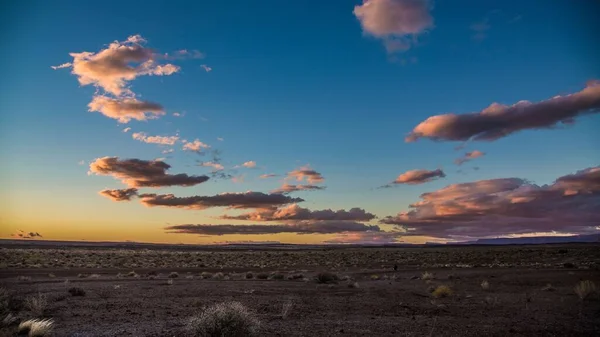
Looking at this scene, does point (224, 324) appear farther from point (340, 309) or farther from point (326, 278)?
point (326, 278)

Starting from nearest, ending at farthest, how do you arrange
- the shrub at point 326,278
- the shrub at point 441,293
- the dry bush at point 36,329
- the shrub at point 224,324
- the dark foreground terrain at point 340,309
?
the shrub at point 224,324
the dry bush at point 36,329
the dark foreground terrain at point 340,309
the shrub at point 441,293
the shrub at point 326,278

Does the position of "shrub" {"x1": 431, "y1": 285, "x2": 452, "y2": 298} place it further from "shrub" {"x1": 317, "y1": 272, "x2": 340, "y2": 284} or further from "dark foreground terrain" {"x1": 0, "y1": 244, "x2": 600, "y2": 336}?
"shrub" {"x1": 317, "y1": 272, "x2": 340, "y2": 284}

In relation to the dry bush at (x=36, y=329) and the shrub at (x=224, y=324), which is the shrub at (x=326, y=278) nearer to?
the shrub at (x=224, y=324)

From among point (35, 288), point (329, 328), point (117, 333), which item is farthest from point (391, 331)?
point (35, 288)

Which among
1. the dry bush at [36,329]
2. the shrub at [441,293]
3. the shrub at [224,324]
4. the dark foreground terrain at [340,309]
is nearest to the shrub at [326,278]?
the dark foreground terrain at [340,309]

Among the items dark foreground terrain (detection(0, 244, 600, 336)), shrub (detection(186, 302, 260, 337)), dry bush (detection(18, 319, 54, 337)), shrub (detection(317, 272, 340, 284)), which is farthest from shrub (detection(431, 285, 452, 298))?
dry bush (detection(18, 319, 54, 337))

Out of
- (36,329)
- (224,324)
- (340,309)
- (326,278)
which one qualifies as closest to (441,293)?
(340,309)

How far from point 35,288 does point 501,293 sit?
25568mm

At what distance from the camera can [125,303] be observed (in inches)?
707

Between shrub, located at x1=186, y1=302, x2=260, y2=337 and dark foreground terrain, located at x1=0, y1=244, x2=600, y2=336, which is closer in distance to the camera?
shrub, located at x1=186, y1=302, x2=260, y2=337

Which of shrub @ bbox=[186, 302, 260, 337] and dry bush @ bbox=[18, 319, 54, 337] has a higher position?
shrub @ bbox=[186, 302, 260, 337]

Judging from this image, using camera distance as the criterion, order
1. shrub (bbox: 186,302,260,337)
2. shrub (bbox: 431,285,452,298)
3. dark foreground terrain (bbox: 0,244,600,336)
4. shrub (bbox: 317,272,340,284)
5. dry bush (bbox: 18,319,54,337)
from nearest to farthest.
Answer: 1. shrub (bbox: 186,302,260,337)
2. dry bush (bbox: 18,319,54,337)
3. dark foreground terrain (bbox: 0,244,600,336)
4. shrub (bbox: 431,285,452,298)
5. shrub (bbox: 317,272,340,284)

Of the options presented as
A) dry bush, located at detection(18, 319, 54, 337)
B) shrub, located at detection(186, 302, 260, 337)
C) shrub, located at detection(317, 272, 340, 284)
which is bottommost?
shrub, located at detection(317, 272, 340, 284)

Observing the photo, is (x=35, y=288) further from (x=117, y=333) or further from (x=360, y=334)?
(x=360, y=334)
